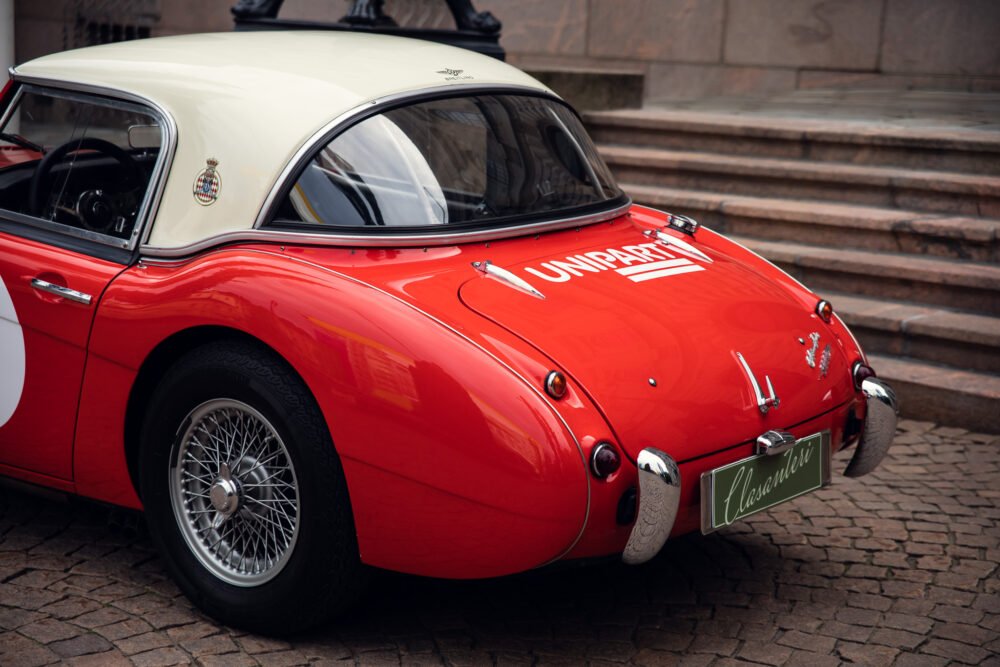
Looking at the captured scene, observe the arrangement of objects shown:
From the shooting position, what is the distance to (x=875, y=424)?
3.97m

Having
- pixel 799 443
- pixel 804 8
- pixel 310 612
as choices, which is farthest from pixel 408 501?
pixel 804 8

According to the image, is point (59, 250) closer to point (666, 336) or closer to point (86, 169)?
point (86, 169)

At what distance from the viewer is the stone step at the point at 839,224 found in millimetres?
6828

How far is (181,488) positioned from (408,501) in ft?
3.04

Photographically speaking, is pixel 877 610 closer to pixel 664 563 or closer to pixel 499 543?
pixel 664 563

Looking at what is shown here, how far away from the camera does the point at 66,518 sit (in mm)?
4500

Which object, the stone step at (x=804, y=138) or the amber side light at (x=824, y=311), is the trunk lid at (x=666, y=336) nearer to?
the amber side light at (x=824, y=311)

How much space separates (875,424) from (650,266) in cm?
91

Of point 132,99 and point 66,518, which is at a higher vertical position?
point 132,99

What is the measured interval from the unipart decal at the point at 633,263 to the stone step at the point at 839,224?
3.16m

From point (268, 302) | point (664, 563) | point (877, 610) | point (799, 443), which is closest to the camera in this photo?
point (268, 302)

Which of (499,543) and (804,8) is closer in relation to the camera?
(499,543)

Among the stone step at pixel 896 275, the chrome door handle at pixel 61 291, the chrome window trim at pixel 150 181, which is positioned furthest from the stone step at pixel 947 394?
the chrome door handle at pixel 61 291

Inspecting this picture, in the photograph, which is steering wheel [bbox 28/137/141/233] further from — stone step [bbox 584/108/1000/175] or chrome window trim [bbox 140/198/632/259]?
stone step [bbox 584/108/1000/175]
